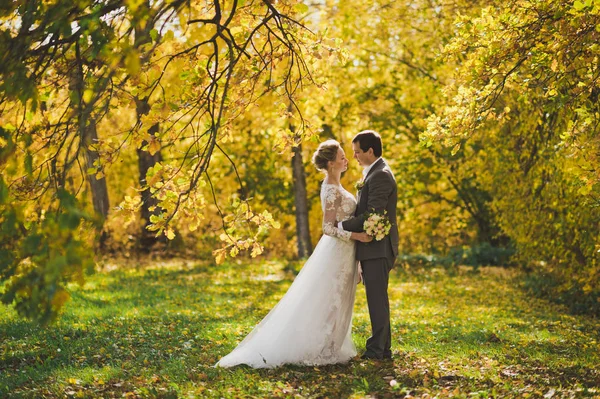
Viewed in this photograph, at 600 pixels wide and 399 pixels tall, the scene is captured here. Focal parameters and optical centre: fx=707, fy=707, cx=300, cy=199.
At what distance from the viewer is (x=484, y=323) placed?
9.70 meters

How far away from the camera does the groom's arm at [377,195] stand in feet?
21.3

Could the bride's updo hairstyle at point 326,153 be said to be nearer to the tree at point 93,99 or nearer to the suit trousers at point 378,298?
the tree at point 93,99

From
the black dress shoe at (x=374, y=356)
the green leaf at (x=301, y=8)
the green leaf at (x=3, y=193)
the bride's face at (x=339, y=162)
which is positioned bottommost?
the black dress shoe at (x=374, y=356)

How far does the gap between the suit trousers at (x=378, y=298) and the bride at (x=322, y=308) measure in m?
0.19

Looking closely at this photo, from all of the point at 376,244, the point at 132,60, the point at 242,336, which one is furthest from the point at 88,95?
the point at 242,336

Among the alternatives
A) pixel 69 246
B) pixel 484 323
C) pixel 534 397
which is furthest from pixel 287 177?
pixel 69 246

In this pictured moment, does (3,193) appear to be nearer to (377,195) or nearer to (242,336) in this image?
(377,195)

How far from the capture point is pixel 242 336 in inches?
320

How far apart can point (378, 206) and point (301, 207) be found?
1197 cm

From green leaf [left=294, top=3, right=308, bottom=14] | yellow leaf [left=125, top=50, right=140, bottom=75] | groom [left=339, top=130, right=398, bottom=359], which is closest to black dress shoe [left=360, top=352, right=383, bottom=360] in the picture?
groom [left=339, top=130, right=398, bottom=359]

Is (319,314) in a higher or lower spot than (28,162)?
lower

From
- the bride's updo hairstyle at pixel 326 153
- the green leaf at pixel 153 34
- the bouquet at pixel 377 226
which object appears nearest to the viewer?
the green leaf at pixel 153 34

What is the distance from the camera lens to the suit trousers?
21.6 ft

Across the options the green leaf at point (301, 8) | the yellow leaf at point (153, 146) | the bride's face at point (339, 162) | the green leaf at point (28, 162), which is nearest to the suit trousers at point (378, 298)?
the bride's face at point (339, 162)
